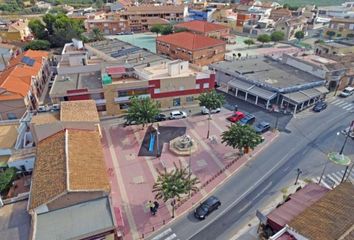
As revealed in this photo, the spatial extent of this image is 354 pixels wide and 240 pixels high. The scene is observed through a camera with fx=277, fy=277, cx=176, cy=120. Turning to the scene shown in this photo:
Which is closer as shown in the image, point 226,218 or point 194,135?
point 226,218

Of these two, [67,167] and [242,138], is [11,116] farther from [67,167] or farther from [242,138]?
[242,138]

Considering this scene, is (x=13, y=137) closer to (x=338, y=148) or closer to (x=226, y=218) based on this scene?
(x=226, y=218)

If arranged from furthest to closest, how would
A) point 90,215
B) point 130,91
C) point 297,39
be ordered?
point 297,39 < point 130,91 < point 90,215

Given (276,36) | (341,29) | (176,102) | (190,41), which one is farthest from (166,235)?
(341,29)

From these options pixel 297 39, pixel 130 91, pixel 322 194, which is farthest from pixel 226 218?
pixel 297 39

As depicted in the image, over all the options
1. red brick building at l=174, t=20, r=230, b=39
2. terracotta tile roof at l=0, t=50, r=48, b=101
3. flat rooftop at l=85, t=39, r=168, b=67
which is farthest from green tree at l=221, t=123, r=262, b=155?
red brick building at l=174, t=20, r=230, b=39

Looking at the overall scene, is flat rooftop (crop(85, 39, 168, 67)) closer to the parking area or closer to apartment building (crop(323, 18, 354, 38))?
the parking area

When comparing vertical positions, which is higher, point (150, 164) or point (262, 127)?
point (262, 127)

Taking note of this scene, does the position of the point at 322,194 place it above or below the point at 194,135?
above
